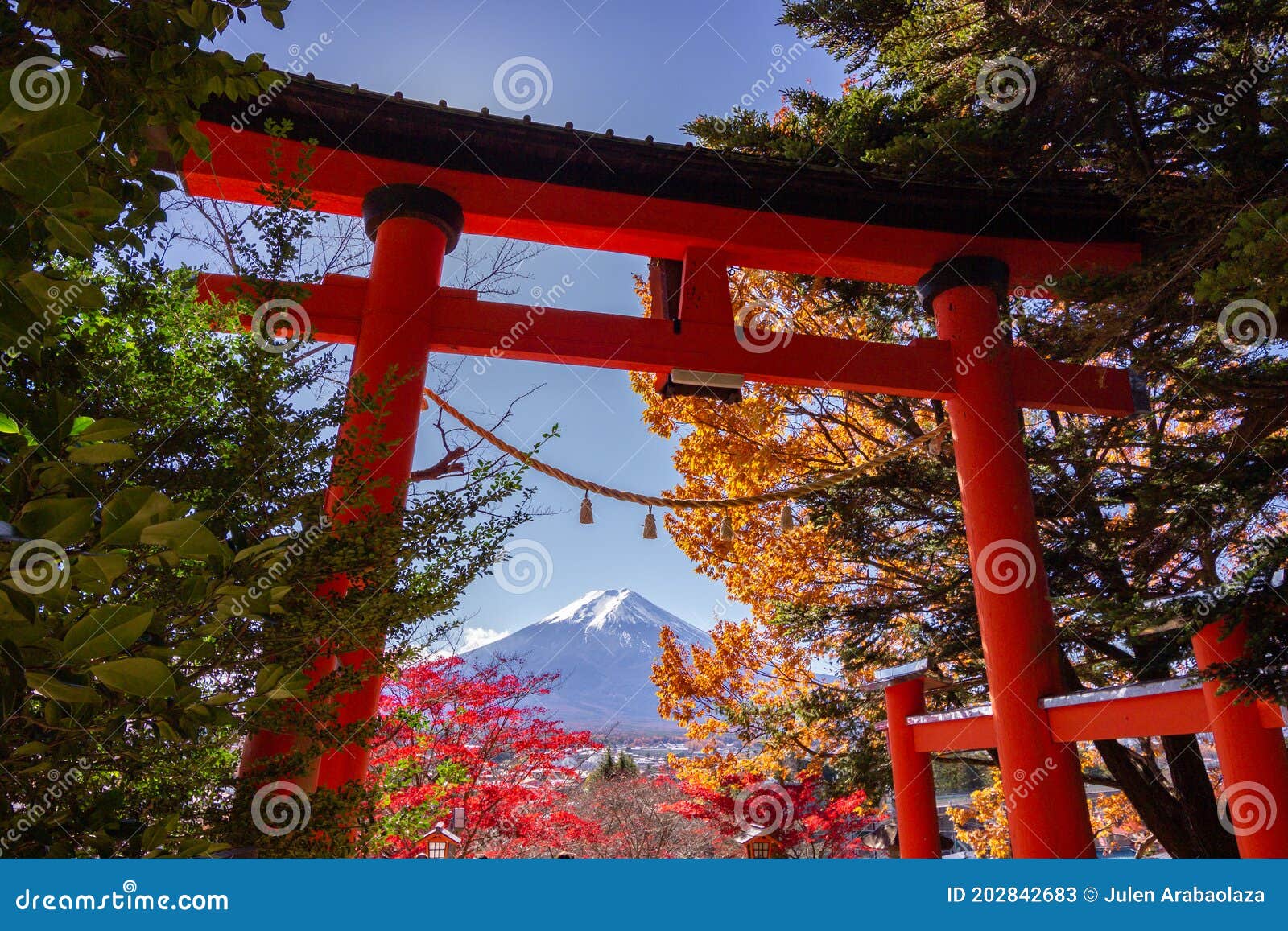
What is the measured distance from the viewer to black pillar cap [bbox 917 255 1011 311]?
448cm

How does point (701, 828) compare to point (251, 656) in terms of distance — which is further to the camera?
point (701, 828)

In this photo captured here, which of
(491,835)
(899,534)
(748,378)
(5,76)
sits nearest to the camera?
(5,76)

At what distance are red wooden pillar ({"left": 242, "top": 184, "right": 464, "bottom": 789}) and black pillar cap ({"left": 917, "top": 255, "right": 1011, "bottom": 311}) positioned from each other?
279 cm

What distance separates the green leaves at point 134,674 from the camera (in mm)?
456

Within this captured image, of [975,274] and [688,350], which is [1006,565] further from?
[688,350]

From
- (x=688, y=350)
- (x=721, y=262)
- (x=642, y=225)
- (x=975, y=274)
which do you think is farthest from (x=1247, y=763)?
(x=642, y=225)

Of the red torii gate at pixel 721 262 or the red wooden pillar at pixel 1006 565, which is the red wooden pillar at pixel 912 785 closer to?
the red torii gate at pixel 721 262

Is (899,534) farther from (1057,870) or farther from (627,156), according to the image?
(1057,870)

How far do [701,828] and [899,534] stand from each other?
492cm

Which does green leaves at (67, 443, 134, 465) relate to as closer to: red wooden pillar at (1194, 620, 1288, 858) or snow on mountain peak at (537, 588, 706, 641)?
red wooden pillar at (1194, 620, 1288, 858)

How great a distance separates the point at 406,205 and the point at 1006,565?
141 inches

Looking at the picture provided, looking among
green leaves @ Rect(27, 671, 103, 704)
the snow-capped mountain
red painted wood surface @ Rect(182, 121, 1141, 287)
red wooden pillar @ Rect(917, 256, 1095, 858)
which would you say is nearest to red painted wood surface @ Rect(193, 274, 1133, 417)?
red wooden pillar @ Rect(917, 256, 1095, 858)

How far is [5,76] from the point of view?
1.75 ft

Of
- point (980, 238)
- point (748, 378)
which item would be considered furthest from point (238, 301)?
point (980, 238)
